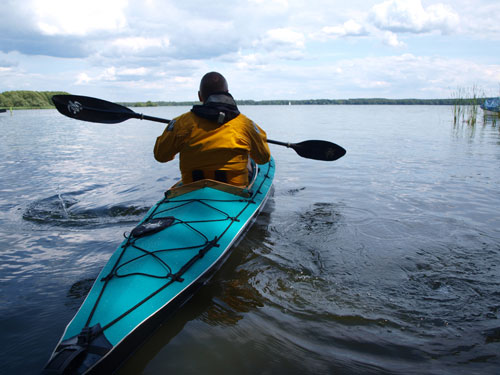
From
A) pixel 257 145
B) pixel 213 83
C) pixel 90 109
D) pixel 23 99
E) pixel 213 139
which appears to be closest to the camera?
pixel 213 139

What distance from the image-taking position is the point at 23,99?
77938 mm

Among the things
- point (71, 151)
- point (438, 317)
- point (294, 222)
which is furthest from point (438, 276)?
point (71, 151)

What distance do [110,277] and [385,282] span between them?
2575 mm

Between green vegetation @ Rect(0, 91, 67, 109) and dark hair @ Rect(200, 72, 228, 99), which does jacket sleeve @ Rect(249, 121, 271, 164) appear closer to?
dark hair @ Rect(200, 72, 228, 99)

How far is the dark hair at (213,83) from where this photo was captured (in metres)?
4.04

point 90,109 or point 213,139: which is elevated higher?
point 90,109

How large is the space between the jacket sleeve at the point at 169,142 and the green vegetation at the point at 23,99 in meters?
83.6

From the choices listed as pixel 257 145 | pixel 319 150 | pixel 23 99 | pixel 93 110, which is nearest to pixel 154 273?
pixel 257 145

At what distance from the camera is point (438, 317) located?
9.70 ft

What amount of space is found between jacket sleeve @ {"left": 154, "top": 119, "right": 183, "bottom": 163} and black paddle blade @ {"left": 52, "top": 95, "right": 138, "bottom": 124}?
1.53m

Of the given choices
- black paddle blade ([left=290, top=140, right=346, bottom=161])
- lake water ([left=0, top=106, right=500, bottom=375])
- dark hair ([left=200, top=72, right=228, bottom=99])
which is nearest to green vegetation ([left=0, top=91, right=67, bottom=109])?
lake water ([left=0, top=106, right=500, bottom=375])

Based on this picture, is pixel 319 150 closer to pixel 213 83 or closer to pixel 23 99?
pixel 213 83

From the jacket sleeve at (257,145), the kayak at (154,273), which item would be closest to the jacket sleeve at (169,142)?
the kayak at (154,273)

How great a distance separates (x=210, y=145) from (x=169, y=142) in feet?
1.45
